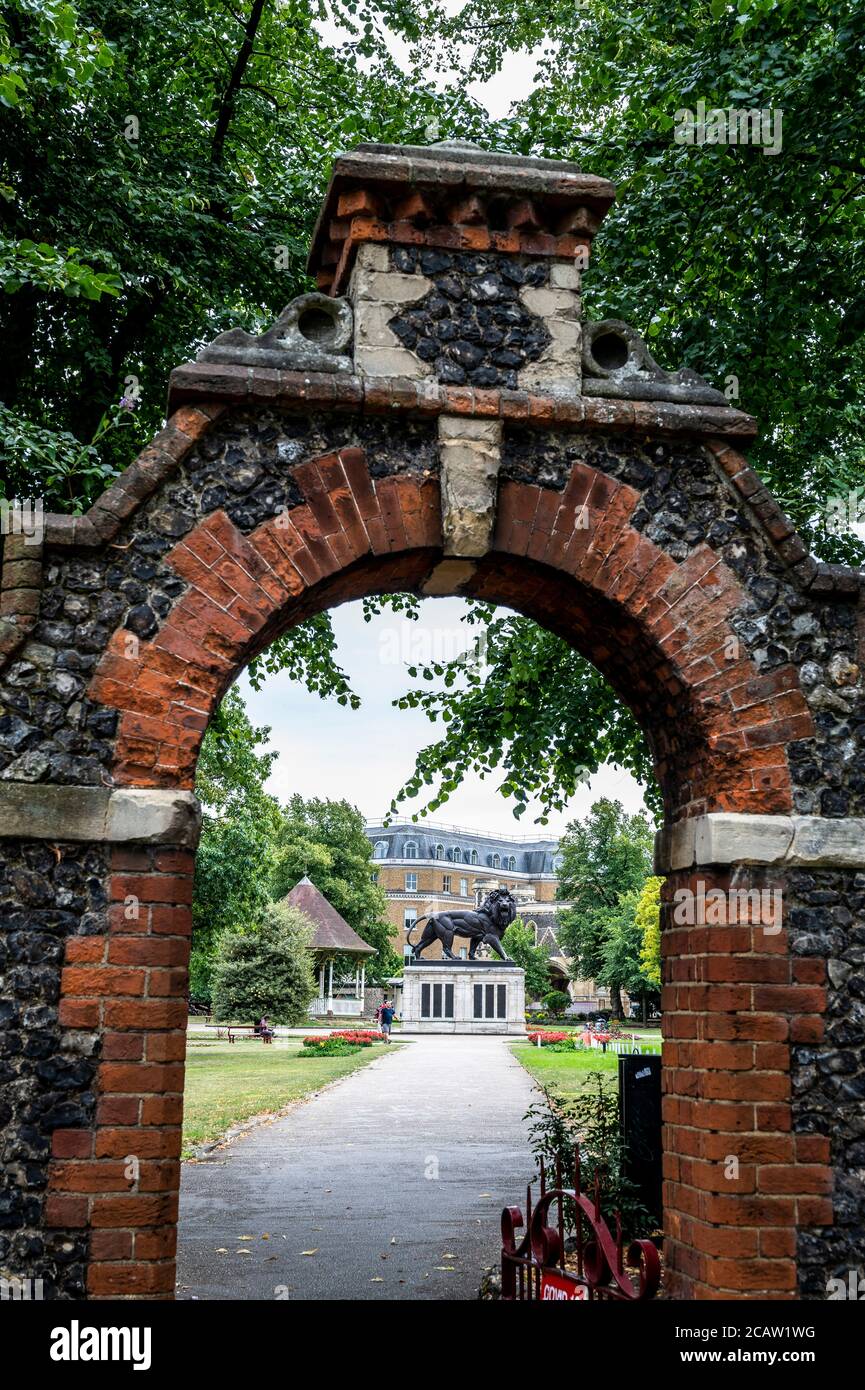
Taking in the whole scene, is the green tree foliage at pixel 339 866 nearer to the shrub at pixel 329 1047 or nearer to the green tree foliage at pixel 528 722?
the shrub at pixel 329 1047

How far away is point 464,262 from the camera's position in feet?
20.0

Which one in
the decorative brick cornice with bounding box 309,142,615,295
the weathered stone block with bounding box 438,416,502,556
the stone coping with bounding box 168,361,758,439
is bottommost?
the weathered stone block with bounding box 438,416,502,556

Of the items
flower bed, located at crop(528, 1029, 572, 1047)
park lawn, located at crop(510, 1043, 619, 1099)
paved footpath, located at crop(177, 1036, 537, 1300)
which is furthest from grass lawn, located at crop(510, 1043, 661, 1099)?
flower bed, located at crop(528, 1029, 572, 1047)

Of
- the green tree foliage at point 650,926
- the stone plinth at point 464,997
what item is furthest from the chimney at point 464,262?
the stone plinth at point 464,997

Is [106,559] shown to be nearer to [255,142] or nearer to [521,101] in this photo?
[255,142]

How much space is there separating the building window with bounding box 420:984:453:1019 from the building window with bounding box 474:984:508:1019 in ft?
3.19

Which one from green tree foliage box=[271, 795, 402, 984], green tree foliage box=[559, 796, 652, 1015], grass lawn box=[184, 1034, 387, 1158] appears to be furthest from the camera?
green tree foliage box=[271, 795, 402, 984]

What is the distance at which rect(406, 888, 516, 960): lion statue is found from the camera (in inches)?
1544

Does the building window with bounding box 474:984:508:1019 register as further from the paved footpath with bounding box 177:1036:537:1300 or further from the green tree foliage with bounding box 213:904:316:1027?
the paved footpath with bounding box 177:1036:537:1300

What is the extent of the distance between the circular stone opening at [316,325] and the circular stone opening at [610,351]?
136 cm

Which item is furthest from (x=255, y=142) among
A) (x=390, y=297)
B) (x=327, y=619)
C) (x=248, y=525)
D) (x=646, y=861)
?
(x=646, y=861)

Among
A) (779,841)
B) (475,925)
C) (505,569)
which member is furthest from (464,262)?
(475,925)

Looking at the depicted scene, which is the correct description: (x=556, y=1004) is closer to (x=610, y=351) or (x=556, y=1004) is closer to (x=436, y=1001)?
(x=436, y=1001)

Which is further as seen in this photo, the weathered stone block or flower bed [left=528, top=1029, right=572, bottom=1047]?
flower bed [left=528, top=1029, right=572, bottom=1047]
